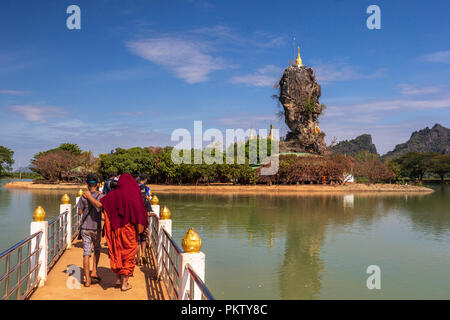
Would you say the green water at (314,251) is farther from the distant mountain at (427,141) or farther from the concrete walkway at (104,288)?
the distant mountain at (427,141)

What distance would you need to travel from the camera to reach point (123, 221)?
5.06 metres

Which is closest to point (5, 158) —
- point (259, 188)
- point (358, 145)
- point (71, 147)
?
point (71, 147)

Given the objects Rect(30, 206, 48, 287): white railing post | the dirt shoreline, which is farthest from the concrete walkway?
the dirt shoreline

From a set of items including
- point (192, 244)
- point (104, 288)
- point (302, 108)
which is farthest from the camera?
point (302, 108)

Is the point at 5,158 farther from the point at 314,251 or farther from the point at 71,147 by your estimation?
the point at 314,251

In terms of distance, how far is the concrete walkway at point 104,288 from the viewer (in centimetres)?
515

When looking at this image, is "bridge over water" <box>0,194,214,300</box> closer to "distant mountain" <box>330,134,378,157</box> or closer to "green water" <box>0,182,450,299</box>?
"green water" <box>0,182,450,299</box>

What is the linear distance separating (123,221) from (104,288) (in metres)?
1.18

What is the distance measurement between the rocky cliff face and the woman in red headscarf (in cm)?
5055

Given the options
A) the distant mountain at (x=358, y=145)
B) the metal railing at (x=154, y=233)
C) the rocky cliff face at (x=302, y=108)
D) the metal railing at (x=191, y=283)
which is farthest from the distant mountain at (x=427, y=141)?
the metal railing at (x=191, y=283)

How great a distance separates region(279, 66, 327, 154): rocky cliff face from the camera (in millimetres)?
54781
